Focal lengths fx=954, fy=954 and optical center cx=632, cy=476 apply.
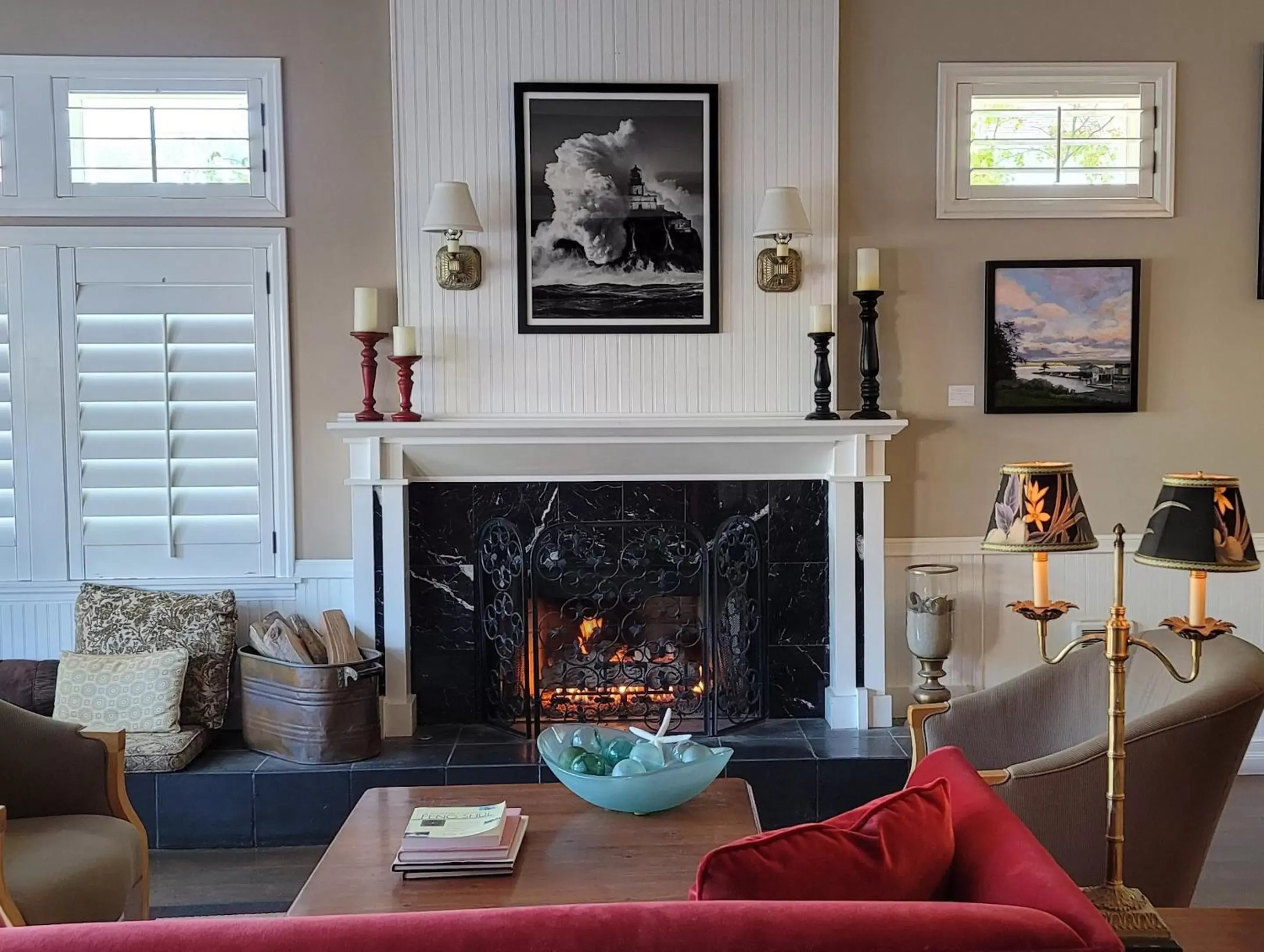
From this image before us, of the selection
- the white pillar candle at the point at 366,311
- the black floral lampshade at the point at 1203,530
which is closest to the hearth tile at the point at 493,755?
the white pillar candle at the point at 366,311

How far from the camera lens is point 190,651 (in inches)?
133

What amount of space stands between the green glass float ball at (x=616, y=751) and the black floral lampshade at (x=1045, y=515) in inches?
41.0

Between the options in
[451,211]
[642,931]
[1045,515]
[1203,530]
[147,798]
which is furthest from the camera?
[451,211]

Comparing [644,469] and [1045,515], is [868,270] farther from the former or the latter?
[1045,515]

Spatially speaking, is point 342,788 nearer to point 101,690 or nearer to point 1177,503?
point 101,690

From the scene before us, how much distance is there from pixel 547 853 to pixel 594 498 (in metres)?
1.71

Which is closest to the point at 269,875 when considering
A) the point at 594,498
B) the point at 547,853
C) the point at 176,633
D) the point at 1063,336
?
the point at 176,633

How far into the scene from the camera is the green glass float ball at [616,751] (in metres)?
Result: 2.26

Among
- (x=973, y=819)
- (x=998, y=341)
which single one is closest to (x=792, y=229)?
(x=998, y=341)

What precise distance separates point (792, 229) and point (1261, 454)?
2024mm

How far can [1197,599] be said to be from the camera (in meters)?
1.60

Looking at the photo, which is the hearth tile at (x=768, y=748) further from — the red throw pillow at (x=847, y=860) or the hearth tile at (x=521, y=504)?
the red throw pillow at (x=847, y=860)

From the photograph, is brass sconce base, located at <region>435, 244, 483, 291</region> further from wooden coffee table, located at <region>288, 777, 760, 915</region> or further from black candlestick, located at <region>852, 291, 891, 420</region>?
wooden coffee table, located at <region>288, 777, 760, 915</region>

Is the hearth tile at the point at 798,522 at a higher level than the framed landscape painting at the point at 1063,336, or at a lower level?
lower
